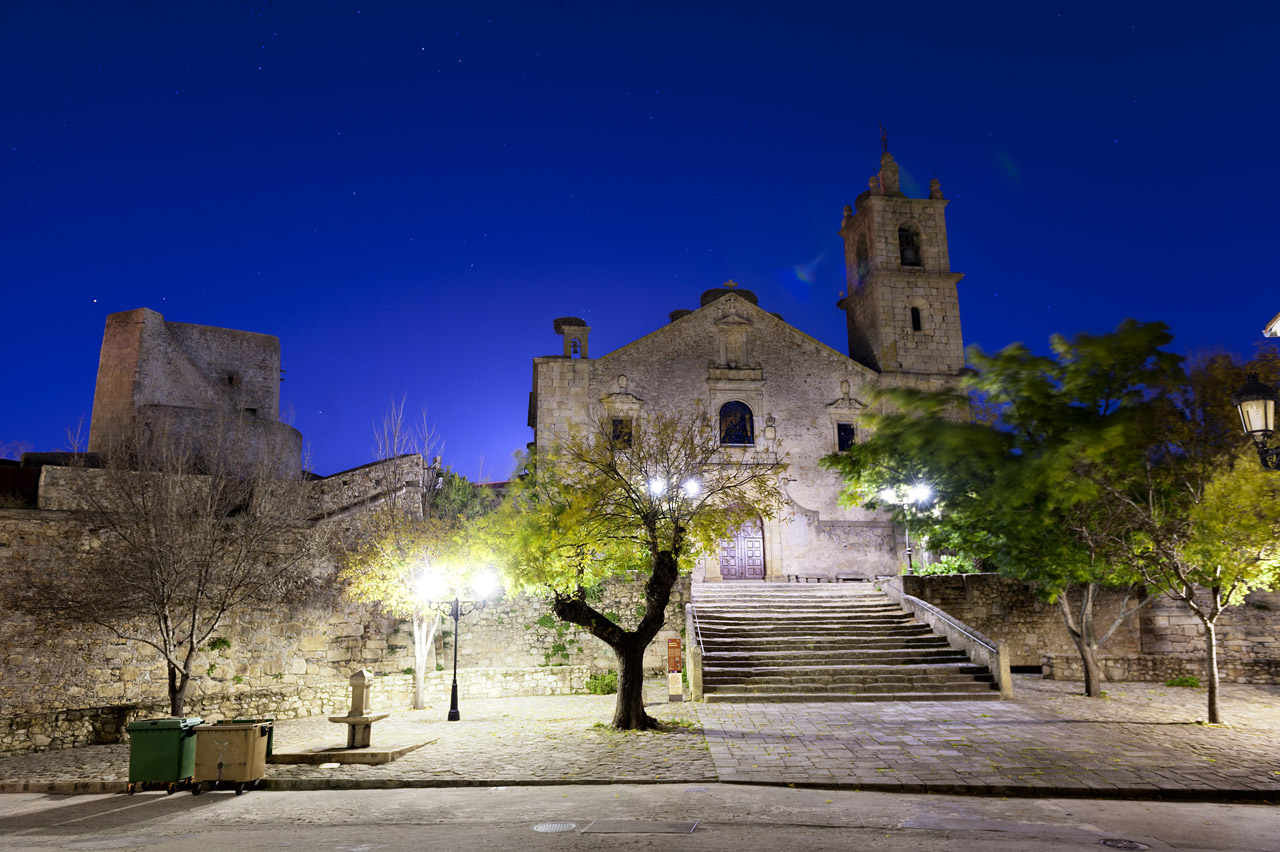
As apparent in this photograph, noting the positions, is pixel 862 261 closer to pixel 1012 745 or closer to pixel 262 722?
pixel 1012 745

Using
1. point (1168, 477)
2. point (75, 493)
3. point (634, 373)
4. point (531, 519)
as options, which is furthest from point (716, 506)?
point (634, 373)

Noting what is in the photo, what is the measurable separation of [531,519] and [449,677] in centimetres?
645

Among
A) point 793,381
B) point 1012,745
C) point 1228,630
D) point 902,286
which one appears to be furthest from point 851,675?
point 902,286

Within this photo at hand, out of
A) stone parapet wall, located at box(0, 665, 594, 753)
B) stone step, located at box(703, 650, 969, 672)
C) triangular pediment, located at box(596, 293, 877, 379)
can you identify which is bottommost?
stone parapet wall, located at box(0, 665, 594, 753)

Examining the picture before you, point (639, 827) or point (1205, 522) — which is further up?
point (1205, 522)

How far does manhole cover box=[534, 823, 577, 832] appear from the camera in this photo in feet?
22.7

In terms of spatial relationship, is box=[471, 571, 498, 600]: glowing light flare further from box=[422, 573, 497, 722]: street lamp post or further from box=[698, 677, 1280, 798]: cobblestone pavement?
box=[698, 677, 1280, 798]: cobblestone pavement

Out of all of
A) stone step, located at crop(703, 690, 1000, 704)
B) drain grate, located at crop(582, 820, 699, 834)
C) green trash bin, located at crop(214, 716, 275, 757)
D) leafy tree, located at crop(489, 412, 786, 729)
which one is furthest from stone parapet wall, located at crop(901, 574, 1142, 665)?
green trash bin, located at crop(214, 716, 275, 757)

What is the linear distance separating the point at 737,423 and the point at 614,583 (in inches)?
386

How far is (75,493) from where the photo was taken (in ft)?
50.0

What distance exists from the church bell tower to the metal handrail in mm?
12119

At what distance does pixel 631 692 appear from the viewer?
490 inches

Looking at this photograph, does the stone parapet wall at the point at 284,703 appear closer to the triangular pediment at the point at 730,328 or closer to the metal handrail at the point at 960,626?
the metal handrail at the point at 960,626

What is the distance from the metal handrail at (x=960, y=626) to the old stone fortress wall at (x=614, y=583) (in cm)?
83
